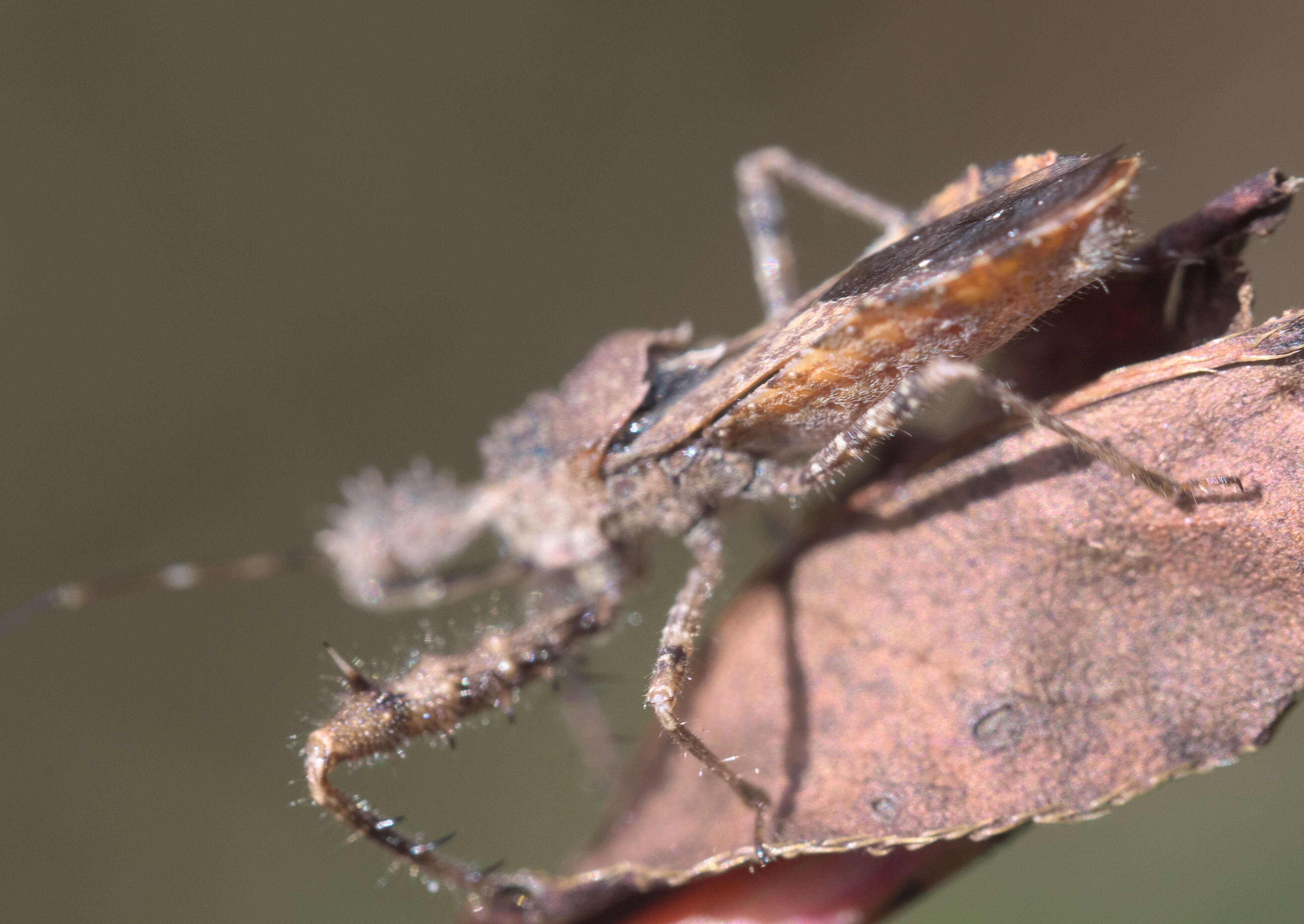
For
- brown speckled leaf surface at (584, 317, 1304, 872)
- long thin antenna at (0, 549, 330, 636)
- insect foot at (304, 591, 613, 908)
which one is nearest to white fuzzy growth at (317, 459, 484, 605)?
long thin antenna at (0, 549, 330, 636)

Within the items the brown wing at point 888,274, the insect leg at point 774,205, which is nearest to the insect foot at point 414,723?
the brown wing at point 888,274

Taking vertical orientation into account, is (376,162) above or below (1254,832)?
above

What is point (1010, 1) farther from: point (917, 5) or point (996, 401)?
point (996, 401)

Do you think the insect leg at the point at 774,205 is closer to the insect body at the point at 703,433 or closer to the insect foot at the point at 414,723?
the insect body at the point at 703,433

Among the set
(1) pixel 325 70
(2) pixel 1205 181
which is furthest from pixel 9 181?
(2) pixel 1205 181

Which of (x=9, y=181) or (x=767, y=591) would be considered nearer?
(x=767, y=591)

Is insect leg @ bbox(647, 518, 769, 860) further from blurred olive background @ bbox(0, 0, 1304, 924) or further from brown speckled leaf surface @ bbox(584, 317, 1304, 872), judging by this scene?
blurred olive background @ bbox(0, 0, 1304, 924)

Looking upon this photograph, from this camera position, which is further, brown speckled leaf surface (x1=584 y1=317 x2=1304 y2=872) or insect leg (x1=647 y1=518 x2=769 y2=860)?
insect leg (x1=647 y1=518 x2=769 y2=860)

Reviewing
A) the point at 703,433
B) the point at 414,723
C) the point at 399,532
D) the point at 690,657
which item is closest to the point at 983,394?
the point at 703,433
